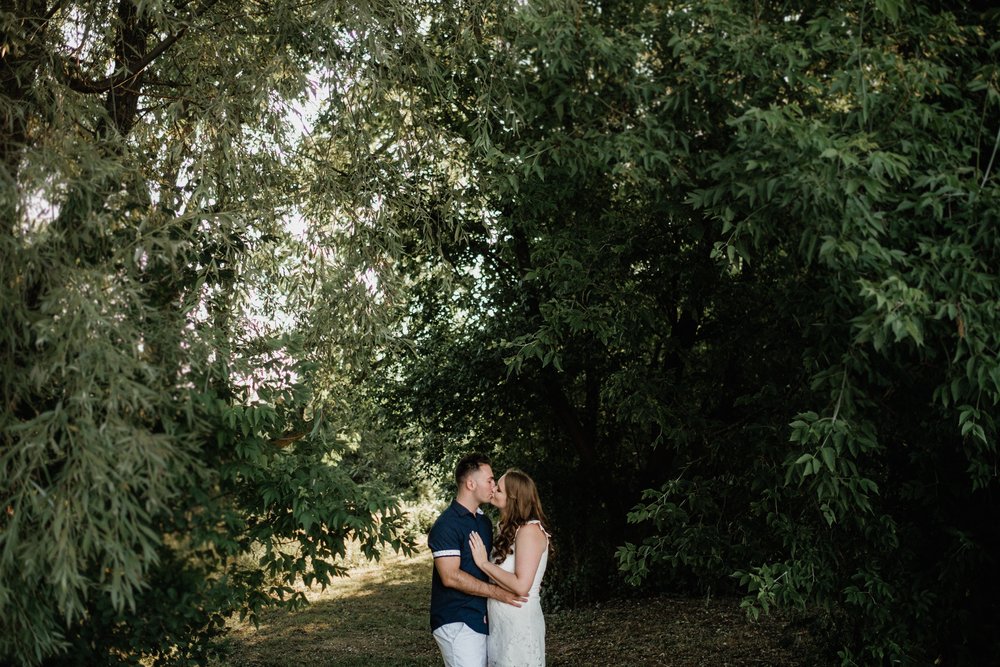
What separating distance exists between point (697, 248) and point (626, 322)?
2.93 feet

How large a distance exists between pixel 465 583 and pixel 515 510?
0.49m

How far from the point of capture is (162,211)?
15.4 ft

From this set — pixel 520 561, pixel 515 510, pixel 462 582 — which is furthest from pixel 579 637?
pixel 462 582

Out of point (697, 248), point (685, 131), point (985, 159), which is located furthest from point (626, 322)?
point (985, 159)

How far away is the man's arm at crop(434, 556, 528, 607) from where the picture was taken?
4215 mm

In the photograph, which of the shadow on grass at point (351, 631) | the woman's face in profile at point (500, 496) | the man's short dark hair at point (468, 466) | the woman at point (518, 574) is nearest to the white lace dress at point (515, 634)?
the woman at point (518, 574)

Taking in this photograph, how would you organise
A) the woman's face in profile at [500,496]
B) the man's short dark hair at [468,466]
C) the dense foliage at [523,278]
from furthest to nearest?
the woman's face in profile at [500,496] → the man's short dark hair at [468,466] → the dense foliage at [523,278]

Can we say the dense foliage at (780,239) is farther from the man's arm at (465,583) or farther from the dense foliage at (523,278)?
the man's arm at (465,583)

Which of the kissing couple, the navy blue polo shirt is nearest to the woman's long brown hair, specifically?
the kissing couple

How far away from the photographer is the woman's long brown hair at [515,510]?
4.52m

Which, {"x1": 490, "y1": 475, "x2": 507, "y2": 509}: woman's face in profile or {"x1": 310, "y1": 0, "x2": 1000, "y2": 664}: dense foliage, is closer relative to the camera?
{"x1": 310, "y1": 0, "x2": 1000, "y2": 664}: dense foliage

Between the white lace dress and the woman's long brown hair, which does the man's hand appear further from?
the woman's long brown hair

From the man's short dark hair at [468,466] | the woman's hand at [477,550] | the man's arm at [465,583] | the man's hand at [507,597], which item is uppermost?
the man's short dark hair at [468,466]

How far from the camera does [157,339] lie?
404cm
